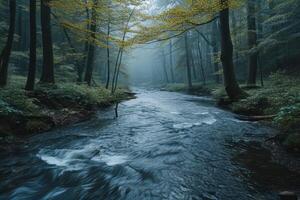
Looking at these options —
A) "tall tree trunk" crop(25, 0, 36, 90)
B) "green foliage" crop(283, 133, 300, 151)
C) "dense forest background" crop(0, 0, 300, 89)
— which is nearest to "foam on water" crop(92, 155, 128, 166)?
"green foliage" crop(283, 133, 300, 151)

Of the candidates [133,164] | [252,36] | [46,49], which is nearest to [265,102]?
[133,164]

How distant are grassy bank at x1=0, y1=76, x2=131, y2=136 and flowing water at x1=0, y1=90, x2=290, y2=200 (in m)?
0.68

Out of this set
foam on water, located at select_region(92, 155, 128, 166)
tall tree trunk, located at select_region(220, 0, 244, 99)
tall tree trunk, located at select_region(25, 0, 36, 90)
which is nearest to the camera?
foam on water, located at select_region(92, 155, 128, 166)

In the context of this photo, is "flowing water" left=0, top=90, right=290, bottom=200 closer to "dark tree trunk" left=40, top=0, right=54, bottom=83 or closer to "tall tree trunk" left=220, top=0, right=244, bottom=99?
"tall tree trunk" left=220, top=0, right=244, bottom=99

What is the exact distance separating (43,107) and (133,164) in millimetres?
6324

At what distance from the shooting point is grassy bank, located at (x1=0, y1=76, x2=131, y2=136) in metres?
7.90

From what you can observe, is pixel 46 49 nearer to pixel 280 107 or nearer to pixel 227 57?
pixel 227 57

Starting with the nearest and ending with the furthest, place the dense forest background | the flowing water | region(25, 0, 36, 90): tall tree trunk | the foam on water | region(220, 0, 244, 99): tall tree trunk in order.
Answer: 1. the flowing water
2. the foam on water
3. region(25, 0, 36, 90): tall tree trunk
4. region(220, 0, 244, 99): tall tree trunk
5. the dense forest background

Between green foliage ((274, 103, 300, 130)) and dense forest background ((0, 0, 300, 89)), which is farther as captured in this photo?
dense forest background ((0, 0, 300, 89))

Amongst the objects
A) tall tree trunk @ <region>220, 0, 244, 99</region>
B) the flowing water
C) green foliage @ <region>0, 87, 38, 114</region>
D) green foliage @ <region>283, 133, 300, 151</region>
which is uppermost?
tall tree trunk @ <region>220, 0, 244, 99</region>

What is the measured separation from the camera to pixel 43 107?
1030cm

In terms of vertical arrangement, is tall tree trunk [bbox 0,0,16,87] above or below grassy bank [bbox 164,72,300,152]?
above

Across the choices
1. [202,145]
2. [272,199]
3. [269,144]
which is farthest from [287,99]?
[272,199]

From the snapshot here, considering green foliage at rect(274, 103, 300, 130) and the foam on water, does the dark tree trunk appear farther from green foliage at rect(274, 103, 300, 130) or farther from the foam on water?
green foliage at rect(274, 103, 300, 130)
